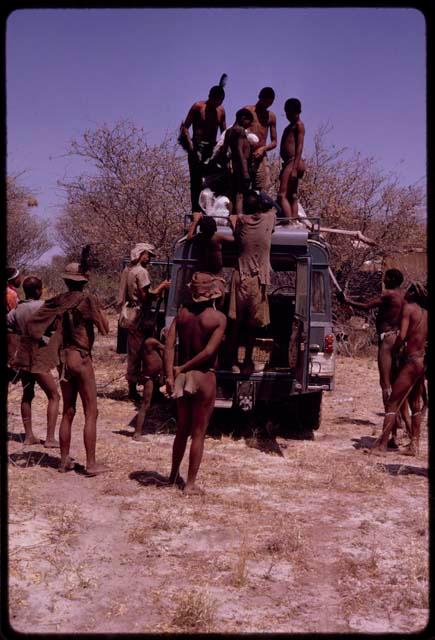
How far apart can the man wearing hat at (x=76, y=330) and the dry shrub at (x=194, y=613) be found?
2.68 m

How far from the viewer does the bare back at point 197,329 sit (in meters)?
5.93

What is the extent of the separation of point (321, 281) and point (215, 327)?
303 cm

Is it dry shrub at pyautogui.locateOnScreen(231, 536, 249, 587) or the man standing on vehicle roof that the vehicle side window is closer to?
the man standing on vehicle roof

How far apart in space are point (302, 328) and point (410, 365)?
1.17 metres

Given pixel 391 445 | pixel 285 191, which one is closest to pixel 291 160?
pixel 285 191

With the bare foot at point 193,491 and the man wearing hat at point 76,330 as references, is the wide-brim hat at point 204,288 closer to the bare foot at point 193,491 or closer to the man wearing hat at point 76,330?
the man wearing hat at point 76,330

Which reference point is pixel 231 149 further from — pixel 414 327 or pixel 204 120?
pixel 414 327

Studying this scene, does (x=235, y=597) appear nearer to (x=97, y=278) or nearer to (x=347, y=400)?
(x=347, y=400)

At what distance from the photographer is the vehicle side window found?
8.55 metres

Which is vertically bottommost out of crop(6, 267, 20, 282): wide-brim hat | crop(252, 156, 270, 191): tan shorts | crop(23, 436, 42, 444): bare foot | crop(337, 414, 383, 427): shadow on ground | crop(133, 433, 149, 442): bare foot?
crop(337, 414, 383, 427): shadow on ground

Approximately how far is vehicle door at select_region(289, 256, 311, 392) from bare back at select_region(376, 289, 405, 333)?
98 cm

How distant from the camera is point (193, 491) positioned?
603cm

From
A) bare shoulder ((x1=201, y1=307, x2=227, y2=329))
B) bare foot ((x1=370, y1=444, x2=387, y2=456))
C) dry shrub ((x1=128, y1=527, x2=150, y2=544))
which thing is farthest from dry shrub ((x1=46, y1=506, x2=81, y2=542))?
bare foot ((x1=370, y1=444, x2=387, y2=456))

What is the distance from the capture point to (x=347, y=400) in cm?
1114
